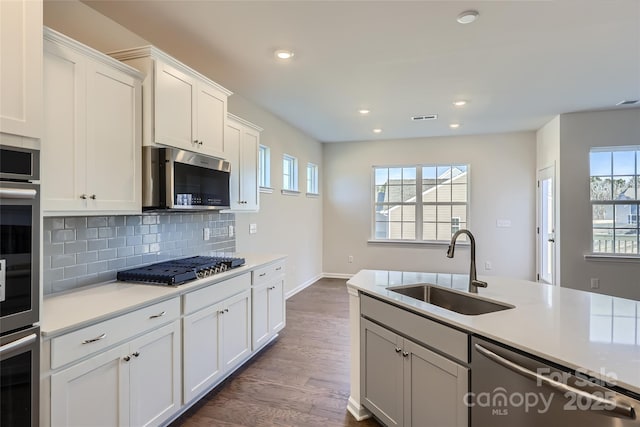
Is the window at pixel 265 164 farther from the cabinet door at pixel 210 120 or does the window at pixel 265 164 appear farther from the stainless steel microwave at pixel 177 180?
the stainless steel microwave at pixel 177 180

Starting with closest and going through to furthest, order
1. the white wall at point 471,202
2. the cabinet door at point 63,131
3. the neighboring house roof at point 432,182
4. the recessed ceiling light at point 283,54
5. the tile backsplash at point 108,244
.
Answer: the cabinet door at point 63,131, the tile backsplash at point 108,244, the recessed ceiling light at point 283,54, the white wall at point 471,202, the neighboring house roof at point 432,182

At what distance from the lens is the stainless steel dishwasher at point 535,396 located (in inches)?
40.2

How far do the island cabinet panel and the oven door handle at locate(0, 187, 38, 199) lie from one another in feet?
5.65

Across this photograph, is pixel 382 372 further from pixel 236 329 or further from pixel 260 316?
pixel 260 316

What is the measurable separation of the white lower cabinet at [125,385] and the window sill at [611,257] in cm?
519

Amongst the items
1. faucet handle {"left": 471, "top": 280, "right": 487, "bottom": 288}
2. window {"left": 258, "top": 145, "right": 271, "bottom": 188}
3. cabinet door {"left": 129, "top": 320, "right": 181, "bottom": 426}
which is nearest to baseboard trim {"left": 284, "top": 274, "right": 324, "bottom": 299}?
window {"left": 258, "top": 145, "right": 271, "bottom": 188}

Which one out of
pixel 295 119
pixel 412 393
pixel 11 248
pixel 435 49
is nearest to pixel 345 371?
pixel 412 393

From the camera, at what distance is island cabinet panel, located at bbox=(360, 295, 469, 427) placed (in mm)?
1493

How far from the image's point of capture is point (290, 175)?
5500 mm

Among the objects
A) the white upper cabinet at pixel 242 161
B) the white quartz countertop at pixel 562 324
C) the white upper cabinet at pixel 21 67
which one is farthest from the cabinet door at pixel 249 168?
the white upper cabinet at pixel 21 67

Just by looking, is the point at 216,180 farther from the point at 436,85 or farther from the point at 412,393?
the point at 436,85

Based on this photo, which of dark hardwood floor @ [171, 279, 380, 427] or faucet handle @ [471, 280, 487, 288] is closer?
faucet handle @ [471, 280, 487, 288]

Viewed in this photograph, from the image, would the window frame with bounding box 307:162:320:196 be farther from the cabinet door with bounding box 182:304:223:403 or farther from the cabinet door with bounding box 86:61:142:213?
the cabinet door with bounding box 86:61:142:213

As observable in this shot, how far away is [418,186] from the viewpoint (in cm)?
641
